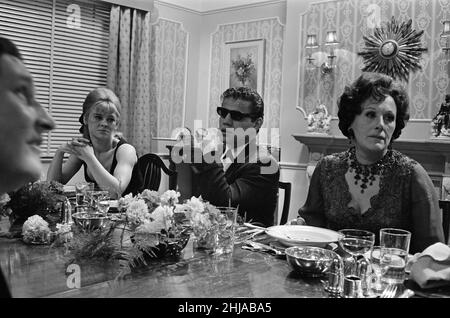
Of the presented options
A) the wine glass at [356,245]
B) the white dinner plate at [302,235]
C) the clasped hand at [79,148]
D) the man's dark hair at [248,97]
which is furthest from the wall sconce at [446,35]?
the wine glass at [356,245]

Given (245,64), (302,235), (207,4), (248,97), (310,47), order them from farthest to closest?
(207,4), (245,64), (310,47), (248,97), (302,235)

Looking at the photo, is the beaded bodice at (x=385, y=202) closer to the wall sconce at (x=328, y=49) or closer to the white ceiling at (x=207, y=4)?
the wall sconce at (x=328, y=49)

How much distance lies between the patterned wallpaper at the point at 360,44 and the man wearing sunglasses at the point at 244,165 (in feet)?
8.91

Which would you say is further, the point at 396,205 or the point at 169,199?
the point at 396,205

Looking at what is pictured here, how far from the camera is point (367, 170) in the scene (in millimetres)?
1897

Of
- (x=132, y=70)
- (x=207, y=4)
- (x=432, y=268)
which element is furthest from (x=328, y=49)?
(x=432, y=268)

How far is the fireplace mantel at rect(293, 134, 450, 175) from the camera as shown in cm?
404

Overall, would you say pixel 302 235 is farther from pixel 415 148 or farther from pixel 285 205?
pixel 415 148

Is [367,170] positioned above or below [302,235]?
above

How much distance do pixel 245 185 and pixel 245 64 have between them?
370cm

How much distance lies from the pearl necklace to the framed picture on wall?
364 centimetres

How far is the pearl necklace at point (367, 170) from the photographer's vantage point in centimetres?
187

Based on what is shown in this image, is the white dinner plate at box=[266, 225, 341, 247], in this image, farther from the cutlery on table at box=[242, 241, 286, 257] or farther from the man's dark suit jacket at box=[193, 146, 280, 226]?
the man's dark suit jacket at box=[193, 146, 280, 226]
